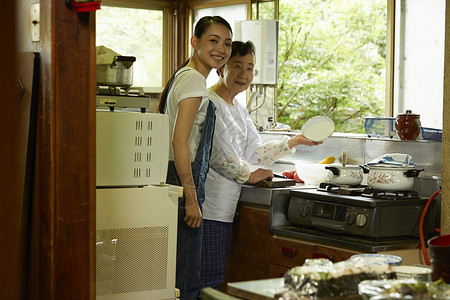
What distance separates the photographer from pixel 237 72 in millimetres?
3584

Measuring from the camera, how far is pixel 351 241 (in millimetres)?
3082

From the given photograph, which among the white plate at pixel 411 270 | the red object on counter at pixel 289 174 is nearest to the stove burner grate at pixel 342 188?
the red object on counter at pixel 289 174

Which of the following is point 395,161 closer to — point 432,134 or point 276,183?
point 432,134

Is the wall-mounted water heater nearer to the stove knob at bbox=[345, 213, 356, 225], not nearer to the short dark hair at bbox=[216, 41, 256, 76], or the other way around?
the short dark hair at bbox=[216, 41, 256, 76]

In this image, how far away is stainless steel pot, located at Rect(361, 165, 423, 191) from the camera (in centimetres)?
314

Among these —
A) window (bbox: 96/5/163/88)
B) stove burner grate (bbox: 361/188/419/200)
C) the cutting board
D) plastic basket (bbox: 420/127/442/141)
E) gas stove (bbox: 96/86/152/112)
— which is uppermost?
window (bbox: 96/5/163/88)

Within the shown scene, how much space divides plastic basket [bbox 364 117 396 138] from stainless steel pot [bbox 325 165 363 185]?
1.73 feet

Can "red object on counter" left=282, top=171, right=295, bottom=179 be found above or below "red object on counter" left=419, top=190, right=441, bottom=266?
above

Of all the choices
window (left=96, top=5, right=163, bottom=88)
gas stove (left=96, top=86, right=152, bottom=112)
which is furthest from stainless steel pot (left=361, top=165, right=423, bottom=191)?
window (left=96, top=5, right=163, bottom=88)

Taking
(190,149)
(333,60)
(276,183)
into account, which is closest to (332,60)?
(333,60)

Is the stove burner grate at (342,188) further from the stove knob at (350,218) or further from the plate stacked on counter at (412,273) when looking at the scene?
the plate stacked on counter at (412,273)

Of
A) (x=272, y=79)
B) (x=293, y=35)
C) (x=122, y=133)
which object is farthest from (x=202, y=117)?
(x=293, y=35)

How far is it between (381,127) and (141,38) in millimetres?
3039

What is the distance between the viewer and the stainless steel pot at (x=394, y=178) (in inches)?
124
